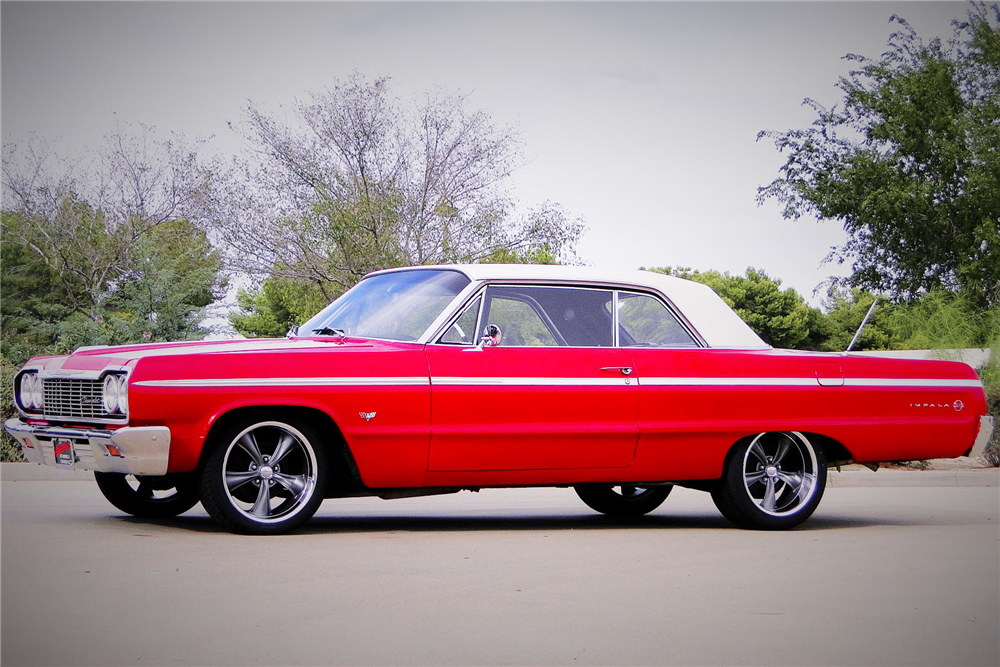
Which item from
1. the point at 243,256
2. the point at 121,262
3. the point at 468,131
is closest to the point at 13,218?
the point at 121,262

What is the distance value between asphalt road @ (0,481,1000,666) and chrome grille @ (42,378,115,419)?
75cm

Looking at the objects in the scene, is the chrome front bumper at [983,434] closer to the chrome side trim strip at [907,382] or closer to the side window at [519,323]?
the chrome side trim strip at [907,382]

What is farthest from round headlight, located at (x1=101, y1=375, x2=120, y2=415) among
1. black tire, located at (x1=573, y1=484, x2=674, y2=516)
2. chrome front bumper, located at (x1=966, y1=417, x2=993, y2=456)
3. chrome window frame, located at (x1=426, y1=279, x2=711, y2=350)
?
chrome front bumper, located at (x1=966, y1=417, x2=993, y2=456)

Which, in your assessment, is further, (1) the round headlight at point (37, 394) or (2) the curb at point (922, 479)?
(2) the curb at point (922, 479)

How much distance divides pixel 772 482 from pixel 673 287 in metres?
1.55

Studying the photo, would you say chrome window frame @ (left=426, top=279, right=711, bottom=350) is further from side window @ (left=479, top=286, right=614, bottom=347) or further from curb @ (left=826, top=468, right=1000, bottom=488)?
curb @ (left=826, top=468, right=1000, bottom=488)

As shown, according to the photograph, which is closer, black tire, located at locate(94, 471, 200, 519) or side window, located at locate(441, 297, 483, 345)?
side window, located at locate(441, 297, 483, 345)

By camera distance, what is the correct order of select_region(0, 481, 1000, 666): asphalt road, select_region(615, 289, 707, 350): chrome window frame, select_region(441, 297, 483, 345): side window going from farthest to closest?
select_region(615, 289, 707, 350): chrome window frame, select_region(441, 297, 483, 345): side window, select_region(0, 481, 1000, 666): asphalt road

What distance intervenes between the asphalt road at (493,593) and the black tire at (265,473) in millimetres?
210

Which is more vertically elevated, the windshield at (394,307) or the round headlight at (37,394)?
the windshield at (394,307)

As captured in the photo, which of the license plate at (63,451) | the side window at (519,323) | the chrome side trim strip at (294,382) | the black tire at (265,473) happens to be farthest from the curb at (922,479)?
the license plate at (63,451)

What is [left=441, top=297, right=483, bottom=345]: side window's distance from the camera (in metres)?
7.88

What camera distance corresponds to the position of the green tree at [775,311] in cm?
7256

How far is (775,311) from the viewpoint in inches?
2911
